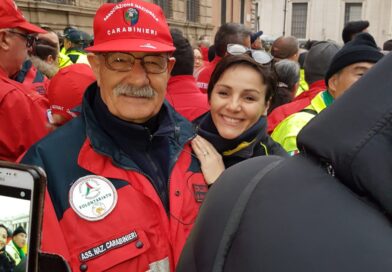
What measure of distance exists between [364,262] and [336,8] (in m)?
47.1

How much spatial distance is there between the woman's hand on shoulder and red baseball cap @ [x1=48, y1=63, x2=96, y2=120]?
0.67 metres

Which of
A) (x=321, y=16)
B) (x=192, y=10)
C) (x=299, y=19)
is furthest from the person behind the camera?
(x=299, y=19)

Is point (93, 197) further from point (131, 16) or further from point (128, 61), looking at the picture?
point (131, 16)

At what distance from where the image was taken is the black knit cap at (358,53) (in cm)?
270

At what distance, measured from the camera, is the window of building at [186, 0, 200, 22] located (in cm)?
1852

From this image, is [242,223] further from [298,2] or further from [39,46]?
[298,2]

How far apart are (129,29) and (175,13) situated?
1612 centimetres

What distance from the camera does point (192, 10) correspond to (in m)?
18.9

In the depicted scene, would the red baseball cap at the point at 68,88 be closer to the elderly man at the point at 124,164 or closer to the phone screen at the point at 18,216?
the elderly man at the point at 124,164

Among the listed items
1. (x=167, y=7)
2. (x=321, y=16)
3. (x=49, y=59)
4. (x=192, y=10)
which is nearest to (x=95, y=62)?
(x=49, y=59)

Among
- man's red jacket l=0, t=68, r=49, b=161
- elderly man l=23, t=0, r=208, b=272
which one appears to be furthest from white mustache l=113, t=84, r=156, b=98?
A: man's red jacket l=0, t=68, r=49, b=161

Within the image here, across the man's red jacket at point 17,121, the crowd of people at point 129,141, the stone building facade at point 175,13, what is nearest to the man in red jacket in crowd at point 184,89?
the crowd of people at point 129,141

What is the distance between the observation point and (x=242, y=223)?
0.83 metres

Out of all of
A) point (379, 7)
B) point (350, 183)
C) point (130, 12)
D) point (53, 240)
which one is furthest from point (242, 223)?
point (379, 7)
